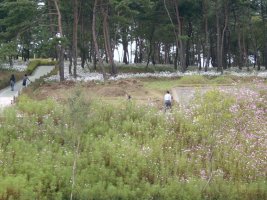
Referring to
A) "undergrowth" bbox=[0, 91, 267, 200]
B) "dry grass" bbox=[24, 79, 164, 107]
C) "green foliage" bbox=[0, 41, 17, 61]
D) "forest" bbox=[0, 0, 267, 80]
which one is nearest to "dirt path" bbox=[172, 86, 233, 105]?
"dry grass" bbox=[24, 79, 164, 107]

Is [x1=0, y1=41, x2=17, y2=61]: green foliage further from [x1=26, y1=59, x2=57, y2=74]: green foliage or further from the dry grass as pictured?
[x1=26, y1=59, x2=57, y2=74]: green foliage

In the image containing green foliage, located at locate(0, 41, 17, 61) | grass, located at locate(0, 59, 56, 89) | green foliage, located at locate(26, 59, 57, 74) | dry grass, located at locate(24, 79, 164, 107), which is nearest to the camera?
dry grass, located at locate(24, 79, 164, 107)

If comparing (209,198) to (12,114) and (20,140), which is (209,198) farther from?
(12,114)

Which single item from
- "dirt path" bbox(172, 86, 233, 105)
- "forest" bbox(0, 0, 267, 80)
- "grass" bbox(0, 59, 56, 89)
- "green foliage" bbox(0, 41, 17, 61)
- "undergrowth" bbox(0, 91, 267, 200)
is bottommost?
"undergrowth" bbox(0, 91, 267, 200)

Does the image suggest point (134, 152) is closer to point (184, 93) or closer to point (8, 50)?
point (184, 93)

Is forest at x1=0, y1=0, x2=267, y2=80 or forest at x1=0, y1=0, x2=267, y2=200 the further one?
forest at x1=0, y1=0, x2=267, y2=80

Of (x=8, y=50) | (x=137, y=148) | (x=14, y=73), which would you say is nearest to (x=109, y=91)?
(x=8, y=50)

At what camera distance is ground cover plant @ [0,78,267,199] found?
13.9 m

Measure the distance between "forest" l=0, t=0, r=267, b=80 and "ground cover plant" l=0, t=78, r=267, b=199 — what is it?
1356 centimetres

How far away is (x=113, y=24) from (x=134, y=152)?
109 ft

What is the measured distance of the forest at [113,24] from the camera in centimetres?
3350

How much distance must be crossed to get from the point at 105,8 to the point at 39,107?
19297mm

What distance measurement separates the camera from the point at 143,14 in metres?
43.7

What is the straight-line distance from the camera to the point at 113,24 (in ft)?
157
